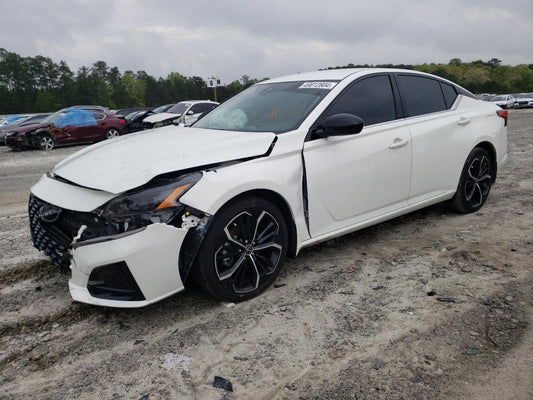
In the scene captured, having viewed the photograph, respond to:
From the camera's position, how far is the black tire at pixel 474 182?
4.81 meters

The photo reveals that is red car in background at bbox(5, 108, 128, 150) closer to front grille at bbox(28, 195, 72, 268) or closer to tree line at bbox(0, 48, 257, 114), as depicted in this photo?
front grille at bbox(28, 195, 72, 268)

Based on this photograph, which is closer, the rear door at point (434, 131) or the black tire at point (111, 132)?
the rear door at point (434, 131)

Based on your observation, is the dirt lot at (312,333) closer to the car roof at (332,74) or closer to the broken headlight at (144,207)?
the broken headlight at (144,207)

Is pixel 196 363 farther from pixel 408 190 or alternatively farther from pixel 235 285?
pixel 408 190

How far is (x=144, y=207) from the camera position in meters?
2.70

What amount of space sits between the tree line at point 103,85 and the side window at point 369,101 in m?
77.5

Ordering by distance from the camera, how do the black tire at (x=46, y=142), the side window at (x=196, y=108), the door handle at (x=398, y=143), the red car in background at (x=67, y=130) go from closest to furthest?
the door handle at (x=398, y=143), the red car in background at (x=67, y=130), the black tire at (x=46, y=142), the side window at (x=196, y=108)

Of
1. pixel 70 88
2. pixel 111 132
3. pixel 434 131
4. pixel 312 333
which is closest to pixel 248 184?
pixel 312 333

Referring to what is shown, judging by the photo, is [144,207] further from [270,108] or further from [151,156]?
[270,108]

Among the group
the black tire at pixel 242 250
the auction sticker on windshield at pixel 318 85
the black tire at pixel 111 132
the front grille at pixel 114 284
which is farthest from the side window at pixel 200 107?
the front grille at pixel 114 284

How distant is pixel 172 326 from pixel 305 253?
159 centimetres

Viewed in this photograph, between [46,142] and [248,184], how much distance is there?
14.3 meters

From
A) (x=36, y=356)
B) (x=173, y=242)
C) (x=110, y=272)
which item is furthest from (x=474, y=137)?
(x=36, y=356)

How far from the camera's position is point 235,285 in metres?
3.11
